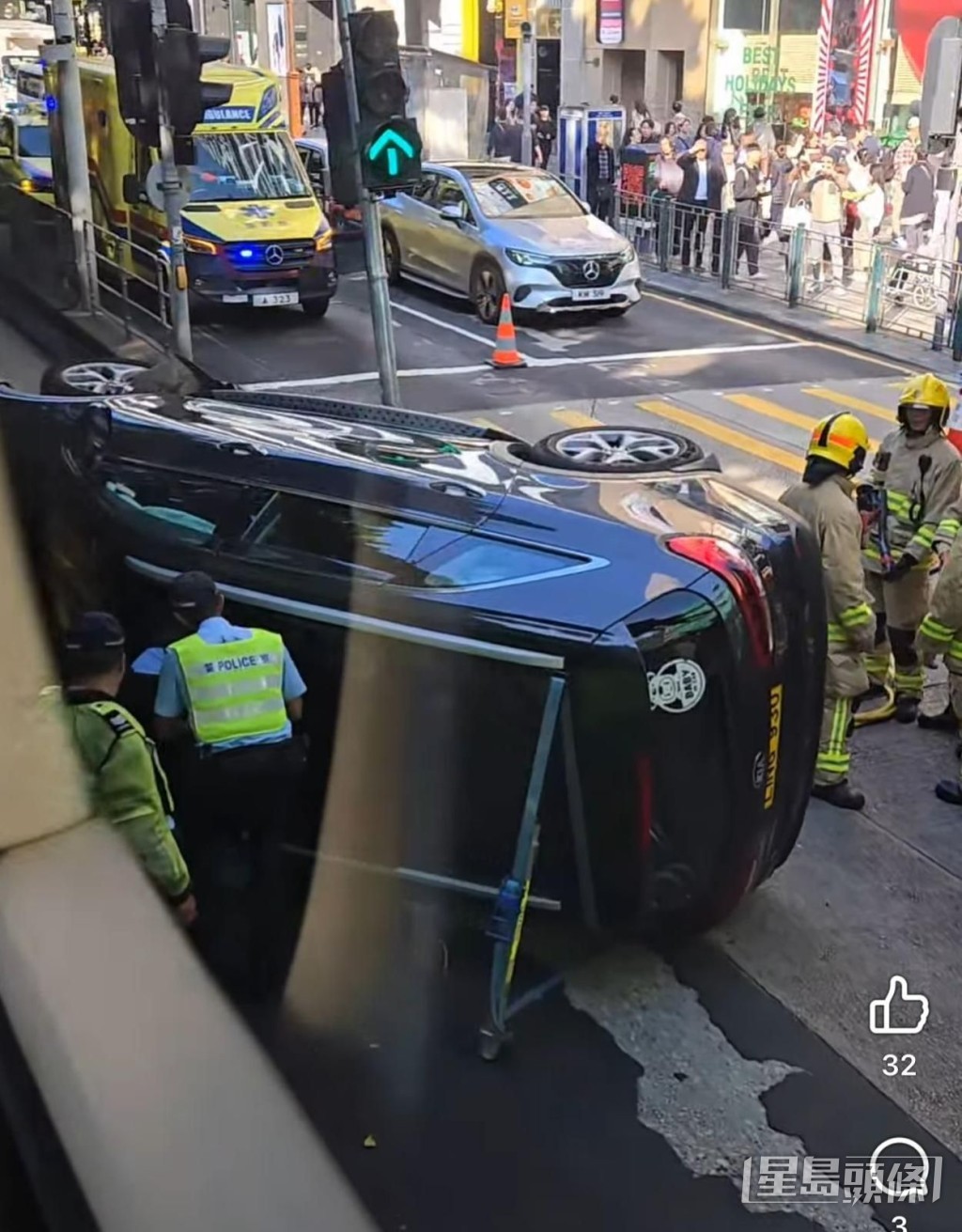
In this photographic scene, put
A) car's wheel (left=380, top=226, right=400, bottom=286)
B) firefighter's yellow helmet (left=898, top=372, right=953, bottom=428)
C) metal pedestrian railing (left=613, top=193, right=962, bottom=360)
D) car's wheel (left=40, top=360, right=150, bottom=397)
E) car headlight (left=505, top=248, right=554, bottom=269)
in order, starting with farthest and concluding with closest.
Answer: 1. car's wheel (left=380, top=226, right=400, bottom=286)
2. car headlight (left=505, top=248, right=554, bottom=269)
3. metal pedestrian railing (left=613, top=193, right=962, bottom=360)
4. car's wheel (left=40, top=360, right=150, bottom=397)
5. firefighter's yellow helmet (left=898, top=372, right=953, bottom=428)

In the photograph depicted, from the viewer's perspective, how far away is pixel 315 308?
52.0 ft

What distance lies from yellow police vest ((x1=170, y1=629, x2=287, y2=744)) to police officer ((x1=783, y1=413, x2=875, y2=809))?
2246 mm

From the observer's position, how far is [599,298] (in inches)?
618

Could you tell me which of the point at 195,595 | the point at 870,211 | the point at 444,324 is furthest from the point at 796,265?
the point at 195,595

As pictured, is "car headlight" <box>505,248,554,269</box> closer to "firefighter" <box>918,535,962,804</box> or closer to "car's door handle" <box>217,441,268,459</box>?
"firefighter" <box>918,535,962,804</box>

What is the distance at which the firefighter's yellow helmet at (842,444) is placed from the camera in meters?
5.35

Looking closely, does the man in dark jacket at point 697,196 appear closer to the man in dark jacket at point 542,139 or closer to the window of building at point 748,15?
the man in dark jacket at point 542,139

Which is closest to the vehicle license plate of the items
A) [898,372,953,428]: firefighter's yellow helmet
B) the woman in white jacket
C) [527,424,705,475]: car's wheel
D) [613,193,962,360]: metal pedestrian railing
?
[613,193,962,360]: metal pedestrian railing

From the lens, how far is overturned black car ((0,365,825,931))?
3.78 metres

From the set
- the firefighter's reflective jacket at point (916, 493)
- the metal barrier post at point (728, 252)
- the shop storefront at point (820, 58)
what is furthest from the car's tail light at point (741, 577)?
Result: the shop storefront at point (820, 58)

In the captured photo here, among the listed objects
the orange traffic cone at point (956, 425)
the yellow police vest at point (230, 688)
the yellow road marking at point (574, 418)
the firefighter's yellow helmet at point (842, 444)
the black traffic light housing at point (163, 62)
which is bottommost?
the yellow road marking at point (574, 418)

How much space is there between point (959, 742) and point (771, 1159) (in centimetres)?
300

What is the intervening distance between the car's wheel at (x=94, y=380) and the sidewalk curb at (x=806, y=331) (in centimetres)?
825

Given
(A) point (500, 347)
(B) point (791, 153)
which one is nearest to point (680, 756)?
(A) point (500, 347)
